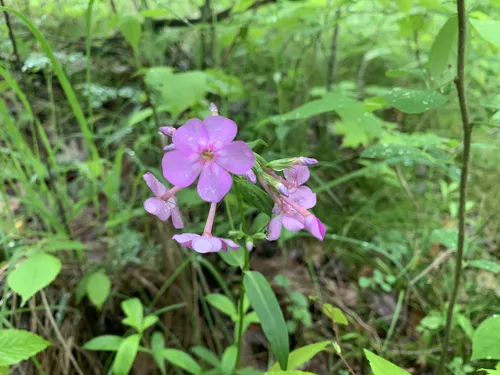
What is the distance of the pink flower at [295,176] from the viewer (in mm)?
859

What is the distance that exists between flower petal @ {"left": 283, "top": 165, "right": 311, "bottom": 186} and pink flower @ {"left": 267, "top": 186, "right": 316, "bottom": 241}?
2cm

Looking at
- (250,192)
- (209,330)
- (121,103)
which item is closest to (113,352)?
(209,330)

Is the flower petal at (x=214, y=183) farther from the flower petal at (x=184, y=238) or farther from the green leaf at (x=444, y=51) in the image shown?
the green leaf at (x=444, y=51)

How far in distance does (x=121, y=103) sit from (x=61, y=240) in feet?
4.19

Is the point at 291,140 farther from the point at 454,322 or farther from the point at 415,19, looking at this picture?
the point at 454,322

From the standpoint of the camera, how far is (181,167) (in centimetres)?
80

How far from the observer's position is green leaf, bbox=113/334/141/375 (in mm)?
1185

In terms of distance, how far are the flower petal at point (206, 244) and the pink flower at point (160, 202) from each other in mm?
88

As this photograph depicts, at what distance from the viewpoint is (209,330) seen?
1.65 m

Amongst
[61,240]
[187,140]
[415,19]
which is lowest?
[61,240]

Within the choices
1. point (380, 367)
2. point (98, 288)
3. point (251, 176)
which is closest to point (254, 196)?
point (251, 176)

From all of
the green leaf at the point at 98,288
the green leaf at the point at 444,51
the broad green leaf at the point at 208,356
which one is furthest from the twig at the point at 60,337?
the green leaf at the point at 444,51

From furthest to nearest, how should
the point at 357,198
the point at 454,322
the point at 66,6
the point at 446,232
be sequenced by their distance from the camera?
the point at 66,6, the point at 357,198, the point at 454,322, the point at 446,232

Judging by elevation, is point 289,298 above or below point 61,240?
below
